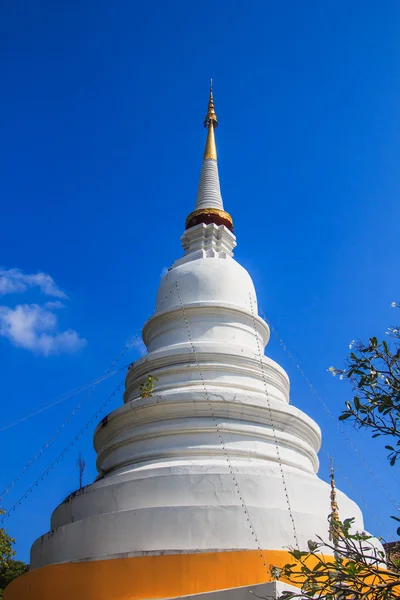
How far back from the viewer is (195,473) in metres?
10.4

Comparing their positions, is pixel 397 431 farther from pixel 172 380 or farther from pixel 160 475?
pixel 172 380

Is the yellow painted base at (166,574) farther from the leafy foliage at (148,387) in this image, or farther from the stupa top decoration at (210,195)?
the stupa top decoration at (210,195)

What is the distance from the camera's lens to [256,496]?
10.3 meters

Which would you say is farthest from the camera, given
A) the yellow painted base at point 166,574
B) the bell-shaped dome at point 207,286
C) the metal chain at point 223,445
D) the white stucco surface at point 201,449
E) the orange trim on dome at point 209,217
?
the orange trim on dome at point 209,217

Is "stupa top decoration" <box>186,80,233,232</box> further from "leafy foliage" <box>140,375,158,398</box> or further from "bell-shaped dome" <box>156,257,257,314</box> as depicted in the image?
"leafy foliage" <box>140,375,158,398</box>

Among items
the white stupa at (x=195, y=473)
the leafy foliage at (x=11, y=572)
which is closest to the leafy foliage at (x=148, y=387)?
the white stupa at (x=195, y=473)

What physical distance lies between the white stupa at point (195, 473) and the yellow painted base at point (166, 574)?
0.6 inches

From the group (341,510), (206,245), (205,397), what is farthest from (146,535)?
(206,245)

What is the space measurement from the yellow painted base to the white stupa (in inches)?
0.6

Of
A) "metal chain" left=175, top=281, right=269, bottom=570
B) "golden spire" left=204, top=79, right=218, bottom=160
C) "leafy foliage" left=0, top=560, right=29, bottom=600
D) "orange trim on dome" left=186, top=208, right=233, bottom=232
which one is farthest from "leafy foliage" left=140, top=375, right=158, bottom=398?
"leafy foliage" left=0, top=560, right=29, bottom=600

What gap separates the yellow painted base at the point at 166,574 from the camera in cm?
862

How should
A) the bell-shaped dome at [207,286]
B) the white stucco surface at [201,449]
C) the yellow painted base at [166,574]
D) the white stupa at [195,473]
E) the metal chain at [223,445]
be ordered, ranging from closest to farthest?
1. the yellow painted base at [166,574]
2. the white stupa at [195,473]
3. the metal chain at [223,445]
4. the white stucco surface at [201,449]
5. the bell-shaped dome at [207,286]

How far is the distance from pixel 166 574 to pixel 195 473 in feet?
6.41

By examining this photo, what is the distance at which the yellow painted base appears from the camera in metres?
8.62
